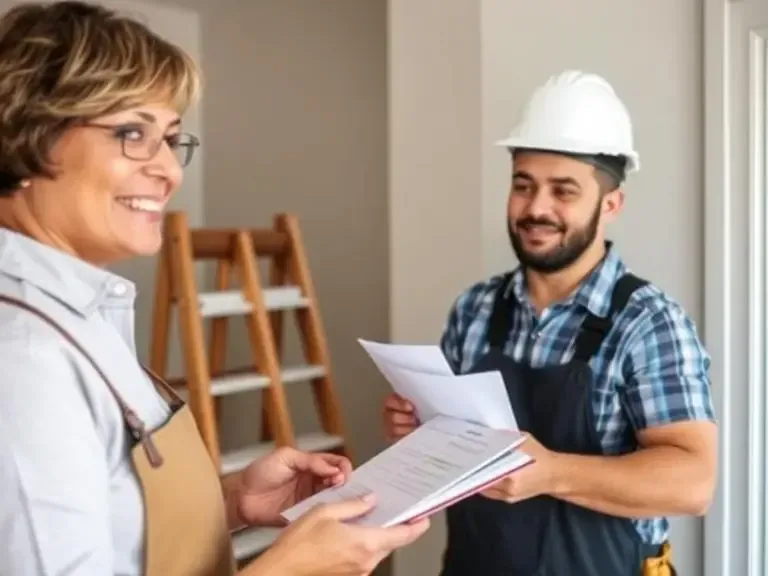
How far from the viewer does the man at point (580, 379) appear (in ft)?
4.37

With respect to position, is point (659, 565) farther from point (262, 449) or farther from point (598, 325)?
point (262, 449)

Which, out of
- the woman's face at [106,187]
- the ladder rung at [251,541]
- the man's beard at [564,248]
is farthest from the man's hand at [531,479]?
the ladder rung at [251,541]

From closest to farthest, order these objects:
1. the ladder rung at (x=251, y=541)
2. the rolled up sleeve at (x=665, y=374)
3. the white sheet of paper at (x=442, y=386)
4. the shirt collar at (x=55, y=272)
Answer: the shirt collar at (x=55, y=272) → the white sheet of paper at (x=442, y=386) → the rolled up sleeve at (x=665, y=374) → the ladder rung at (x=251, y=541)

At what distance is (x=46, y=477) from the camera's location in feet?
2.66

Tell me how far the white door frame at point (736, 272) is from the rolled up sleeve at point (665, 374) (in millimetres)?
449

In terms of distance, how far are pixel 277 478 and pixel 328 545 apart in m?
0.30

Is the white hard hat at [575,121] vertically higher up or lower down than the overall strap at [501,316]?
higher up

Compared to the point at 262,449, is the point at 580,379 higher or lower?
higher

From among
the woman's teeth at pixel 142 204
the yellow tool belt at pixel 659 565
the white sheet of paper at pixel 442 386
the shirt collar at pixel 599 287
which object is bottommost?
the yellow tool belt at pixel 659 565

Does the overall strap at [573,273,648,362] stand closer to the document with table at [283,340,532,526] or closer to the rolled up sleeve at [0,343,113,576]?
the document with table at [283,340,532,526]

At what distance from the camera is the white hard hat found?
59.7 inches

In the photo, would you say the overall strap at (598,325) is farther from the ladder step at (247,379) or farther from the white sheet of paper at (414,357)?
the ladder step at (247,379)

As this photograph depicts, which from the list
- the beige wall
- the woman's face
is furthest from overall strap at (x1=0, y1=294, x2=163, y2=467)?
the beige wall

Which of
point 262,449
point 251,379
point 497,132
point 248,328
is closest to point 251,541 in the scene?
point 262,449
